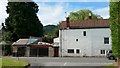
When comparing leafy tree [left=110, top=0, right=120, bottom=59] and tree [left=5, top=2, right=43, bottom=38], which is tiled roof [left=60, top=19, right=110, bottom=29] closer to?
tree [left=5, top=2, right=43, bottom=38]

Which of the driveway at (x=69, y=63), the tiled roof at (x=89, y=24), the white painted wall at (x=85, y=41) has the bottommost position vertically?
the driveway at (x=69, y=63)

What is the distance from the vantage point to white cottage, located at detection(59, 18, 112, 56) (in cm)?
5709

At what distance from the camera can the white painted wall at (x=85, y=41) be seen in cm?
5716

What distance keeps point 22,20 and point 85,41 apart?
17.8 metres

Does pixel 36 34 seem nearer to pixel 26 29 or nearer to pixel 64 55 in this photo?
pixel 26 29

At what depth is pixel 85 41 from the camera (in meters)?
57.8

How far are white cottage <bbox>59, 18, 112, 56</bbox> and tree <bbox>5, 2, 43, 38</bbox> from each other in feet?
44.2

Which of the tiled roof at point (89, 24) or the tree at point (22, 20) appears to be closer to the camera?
the tiled roof at point (89, 24)

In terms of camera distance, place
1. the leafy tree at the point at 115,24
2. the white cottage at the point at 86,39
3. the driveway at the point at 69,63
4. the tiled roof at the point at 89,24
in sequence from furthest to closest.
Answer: the tiled roof at the point at 89,24 < the white cottage at the point at 86,39 < the driveway at the point at 69,63 < the leafy tree at the point at 115,24

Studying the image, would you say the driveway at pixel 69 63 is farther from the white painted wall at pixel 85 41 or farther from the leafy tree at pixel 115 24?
the white painted wall at pixel 85 41

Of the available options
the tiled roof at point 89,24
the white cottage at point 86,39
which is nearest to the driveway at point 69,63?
the white cottage at point 86,39

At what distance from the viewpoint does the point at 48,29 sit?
111125 mm

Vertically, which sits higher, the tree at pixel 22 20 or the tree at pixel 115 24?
the tree at pixel 22 20

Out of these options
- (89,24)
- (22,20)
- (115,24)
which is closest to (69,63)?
(115,24)
